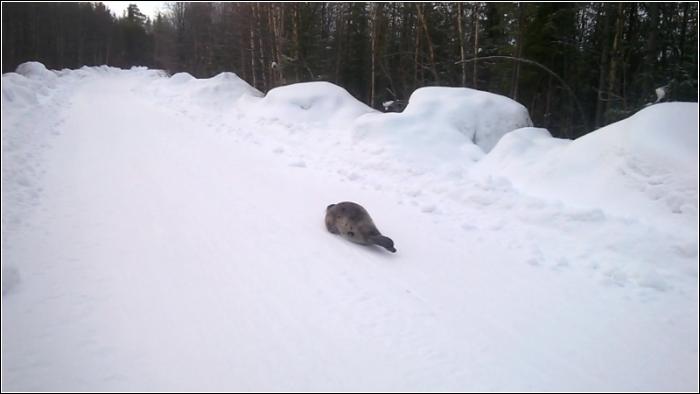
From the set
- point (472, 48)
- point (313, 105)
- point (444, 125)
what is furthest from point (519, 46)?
point (313, 105)

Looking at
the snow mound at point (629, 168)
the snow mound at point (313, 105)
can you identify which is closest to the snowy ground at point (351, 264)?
the snow mound at point (629, 168)

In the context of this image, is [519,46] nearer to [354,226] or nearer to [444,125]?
[444,125]

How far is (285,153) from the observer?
8.70 m

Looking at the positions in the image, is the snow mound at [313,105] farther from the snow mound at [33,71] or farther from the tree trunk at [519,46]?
the snow mound at [33,71]

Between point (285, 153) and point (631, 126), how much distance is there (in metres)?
6.65

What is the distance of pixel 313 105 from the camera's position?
41.5 feet

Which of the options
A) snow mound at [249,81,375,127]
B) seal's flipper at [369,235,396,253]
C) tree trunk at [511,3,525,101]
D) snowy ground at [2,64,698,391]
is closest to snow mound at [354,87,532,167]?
snowy ground at [2,64,698,391]

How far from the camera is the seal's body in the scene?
462cm

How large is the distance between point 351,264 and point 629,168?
5204 mm

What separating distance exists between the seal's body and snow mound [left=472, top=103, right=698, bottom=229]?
3.52 m

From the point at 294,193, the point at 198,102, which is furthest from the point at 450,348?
the point at 198,102

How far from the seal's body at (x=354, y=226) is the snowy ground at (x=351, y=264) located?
0.53ft

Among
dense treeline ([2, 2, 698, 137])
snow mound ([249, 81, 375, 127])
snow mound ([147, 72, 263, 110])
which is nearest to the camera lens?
snow mound ([249, 81, 375, 127])

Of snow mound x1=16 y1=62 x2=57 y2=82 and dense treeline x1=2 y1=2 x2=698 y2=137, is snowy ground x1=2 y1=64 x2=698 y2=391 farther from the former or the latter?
snow mound x1=16 y1=62 x2=57 y2=82
